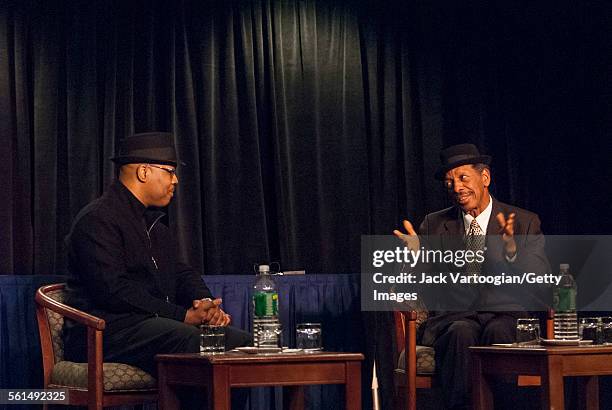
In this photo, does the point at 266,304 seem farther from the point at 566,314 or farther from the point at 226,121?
the point at 226,121

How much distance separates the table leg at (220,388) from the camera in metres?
3.52

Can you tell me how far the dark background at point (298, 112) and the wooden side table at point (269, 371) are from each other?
209 centimetres

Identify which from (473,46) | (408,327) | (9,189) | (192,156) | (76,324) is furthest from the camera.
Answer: (473,46)

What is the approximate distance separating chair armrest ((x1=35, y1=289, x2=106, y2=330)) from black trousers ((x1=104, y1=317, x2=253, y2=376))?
179 millimetres

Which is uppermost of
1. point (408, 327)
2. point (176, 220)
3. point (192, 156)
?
point (192, 156)

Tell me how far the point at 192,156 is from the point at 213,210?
32 centimetres

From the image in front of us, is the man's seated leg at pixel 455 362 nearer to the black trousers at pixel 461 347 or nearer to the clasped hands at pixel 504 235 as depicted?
the black trousers at pixel 461 347

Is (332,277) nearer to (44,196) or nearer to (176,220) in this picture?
(176,220)

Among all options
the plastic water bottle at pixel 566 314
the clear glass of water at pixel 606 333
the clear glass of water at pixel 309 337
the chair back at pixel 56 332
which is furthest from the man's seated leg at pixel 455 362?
the chair back at pixel 56 332

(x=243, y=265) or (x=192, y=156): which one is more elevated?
(x=192, y=156)

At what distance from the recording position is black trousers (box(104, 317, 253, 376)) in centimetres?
421

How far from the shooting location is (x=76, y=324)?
438cm

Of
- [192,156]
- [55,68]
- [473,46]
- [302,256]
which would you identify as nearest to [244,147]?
[192,156]

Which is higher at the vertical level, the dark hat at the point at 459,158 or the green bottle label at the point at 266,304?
the dark hat at the point at 459,158
